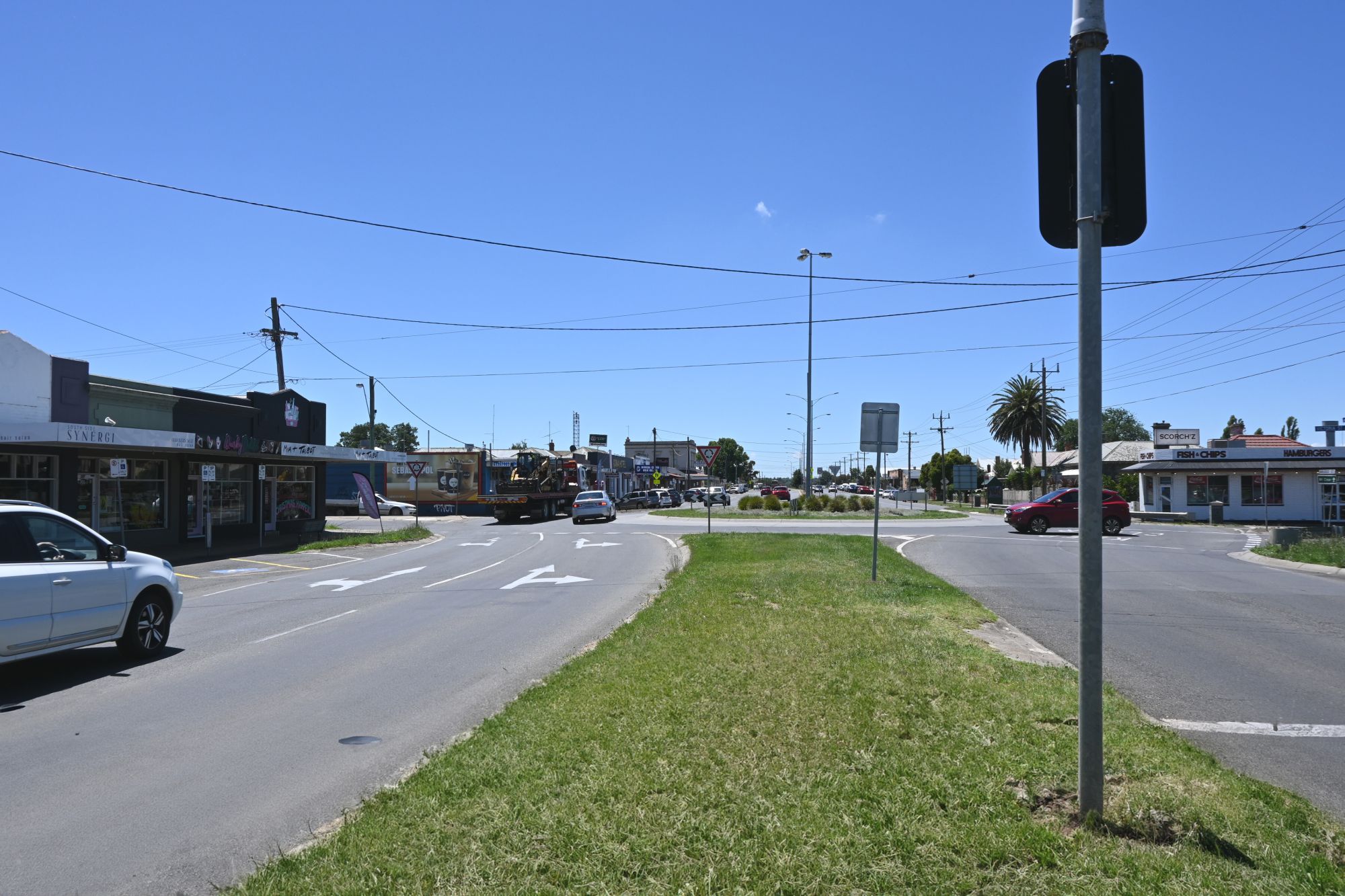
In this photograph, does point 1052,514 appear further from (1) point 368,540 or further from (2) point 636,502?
(2) point 636,502

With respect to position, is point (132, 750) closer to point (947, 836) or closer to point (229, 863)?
point (229, 863)

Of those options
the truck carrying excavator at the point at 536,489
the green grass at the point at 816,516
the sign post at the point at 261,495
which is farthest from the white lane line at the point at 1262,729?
the truck carrying excavator at the point at 536,489

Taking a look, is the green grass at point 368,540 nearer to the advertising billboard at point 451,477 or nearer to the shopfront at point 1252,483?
the advertising billboard at point 451,477

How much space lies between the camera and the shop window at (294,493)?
3537 centimetres

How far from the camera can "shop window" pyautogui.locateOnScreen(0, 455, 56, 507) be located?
22.9 meters

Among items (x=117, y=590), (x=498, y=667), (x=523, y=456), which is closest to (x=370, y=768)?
(x=498, y=667)

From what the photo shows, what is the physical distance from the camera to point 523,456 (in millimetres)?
47250

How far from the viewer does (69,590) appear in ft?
30.2

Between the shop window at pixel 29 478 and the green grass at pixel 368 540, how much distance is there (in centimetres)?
645

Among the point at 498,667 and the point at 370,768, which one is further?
the point at 498,667

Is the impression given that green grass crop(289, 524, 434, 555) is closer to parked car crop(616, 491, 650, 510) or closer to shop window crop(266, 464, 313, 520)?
shop window crop(266, 464, 313, 520)

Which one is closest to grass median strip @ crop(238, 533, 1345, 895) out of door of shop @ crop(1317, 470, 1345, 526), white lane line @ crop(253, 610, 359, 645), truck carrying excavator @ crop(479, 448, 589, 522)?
white lane line @ crop(253, 610, 359, 645)

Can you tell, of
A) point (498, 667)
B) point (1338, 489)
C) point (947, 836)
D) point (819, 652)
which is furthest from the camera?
point (1338, 489)

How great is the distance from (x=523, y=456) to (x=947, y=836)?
4399 centimetres
